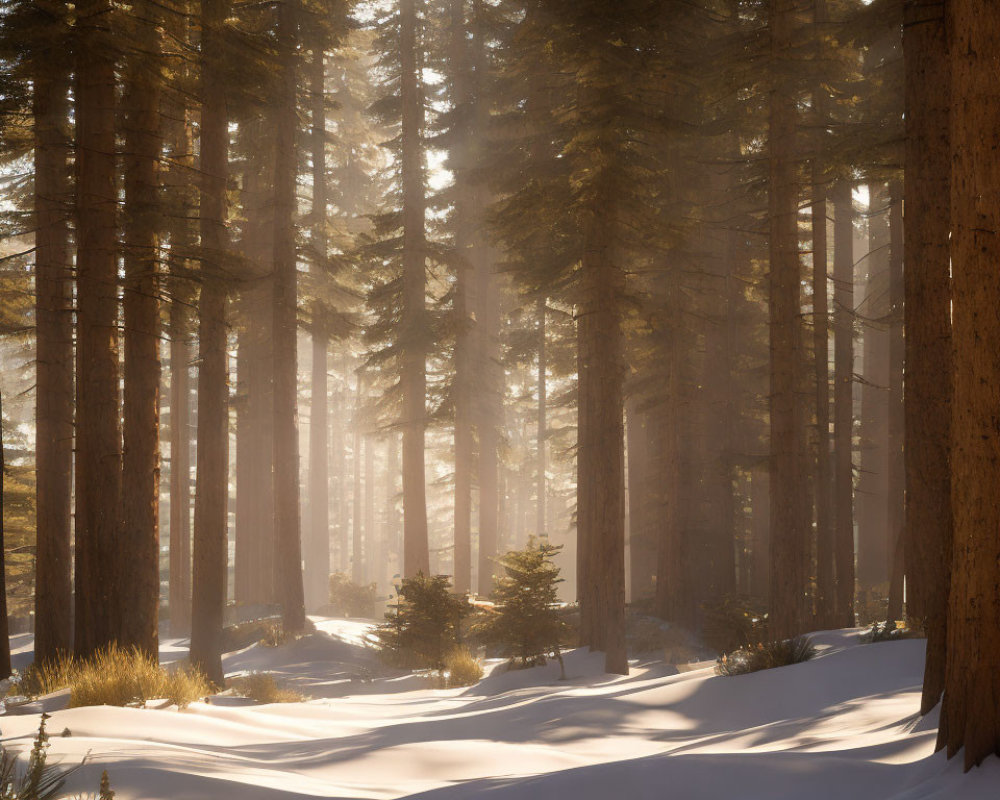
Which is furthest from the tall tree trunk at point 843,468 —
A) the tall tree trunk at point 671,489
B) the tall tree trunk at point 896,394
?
the tall tree trunk at point 671,489

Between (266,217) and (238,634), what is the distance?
1180cm

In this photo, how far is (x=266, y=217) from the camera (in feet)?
79.7

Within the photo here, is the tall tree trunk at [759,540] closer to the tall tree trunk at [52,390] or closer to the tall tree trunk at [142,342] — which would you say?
the tall tree trunk at [142,342]

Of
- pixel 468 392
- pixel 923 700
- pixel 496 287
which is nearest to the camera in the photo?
pixel 923 700

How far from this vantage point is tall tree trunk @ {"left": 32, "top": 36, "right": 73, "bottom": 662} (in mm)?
14609

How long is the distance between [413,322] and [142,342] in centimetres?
1079

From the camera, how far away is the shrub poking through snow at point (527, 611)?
14133mm

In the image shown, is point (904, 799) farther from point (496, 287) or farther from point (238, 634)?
point (496, 287)

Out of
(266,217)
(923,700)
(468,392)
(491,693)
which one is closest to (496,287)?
(468,392)

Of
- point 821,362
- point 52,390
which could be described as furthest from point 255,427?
point 821,362

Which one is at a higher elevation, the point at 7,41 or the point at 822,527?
the point at 7,41

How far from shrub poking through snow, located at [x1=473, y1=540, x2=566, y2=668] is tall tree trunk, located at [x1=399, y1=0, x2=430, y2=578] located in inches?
349

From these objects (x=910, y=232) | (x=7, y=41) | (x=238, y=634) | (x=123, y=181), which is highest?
(x=7, y=41)

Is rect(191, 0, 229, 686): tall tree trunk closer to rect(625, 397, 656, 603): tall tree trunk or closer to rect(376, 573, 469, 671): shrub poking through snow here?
rect(376, 573, 469, 671): shrub poking through snow
